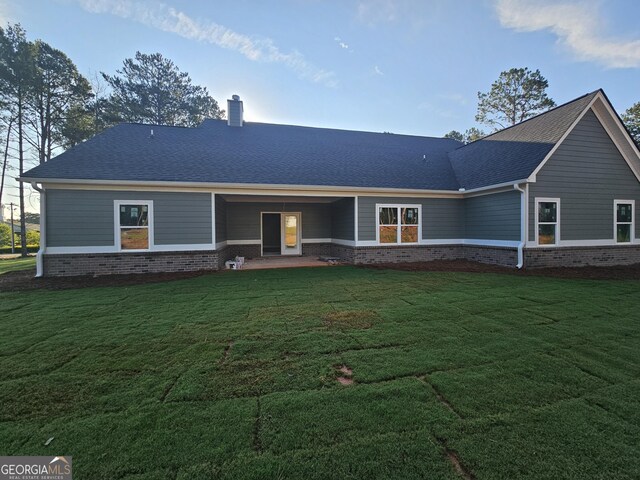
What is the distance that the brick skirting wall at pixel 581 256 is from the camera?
30.4 feet

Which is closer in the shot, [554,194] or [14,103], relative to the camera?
[554,194]

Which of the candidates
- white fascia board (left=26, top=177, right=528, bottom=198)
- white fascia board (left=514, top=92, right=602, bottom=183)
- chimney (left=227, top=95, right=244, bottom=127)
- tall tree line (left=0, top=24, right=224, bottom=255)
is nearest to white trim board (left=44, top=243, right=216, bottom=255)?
white fascia board (left=26, top=177, right=528, bottom=198)

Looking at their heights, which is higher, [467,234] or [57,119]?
[57,119]

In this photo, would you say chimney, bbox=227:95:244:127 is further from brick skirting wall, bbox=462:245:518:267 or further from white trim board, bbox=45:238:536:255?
brick skirting wall, bbox=462:245:518:267

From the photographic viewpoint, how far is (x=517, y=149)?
34.8ft

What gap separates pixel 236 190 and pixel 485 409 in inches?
351

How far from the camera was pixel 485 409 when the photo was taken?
91.0 inches

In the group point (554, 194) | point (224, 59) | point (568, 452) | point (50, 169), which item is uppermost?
point (224, 59)

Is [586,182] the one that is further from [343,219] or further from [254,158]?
[254,158]

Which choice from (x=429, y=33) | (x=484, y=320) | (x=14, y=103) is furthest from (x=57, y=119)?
(x=484, y=320)

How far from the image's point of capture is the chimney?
13598mm

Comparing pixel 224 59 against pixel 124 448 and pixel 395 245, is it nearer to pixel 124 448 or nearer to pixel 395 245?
pixel 395 245

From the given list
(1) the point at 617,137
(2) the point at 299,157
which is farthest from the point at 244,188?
(1) the point at 617,137

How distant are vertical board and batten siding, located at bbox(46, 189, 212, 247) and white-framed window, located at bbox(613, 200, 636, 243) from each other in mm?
13767
